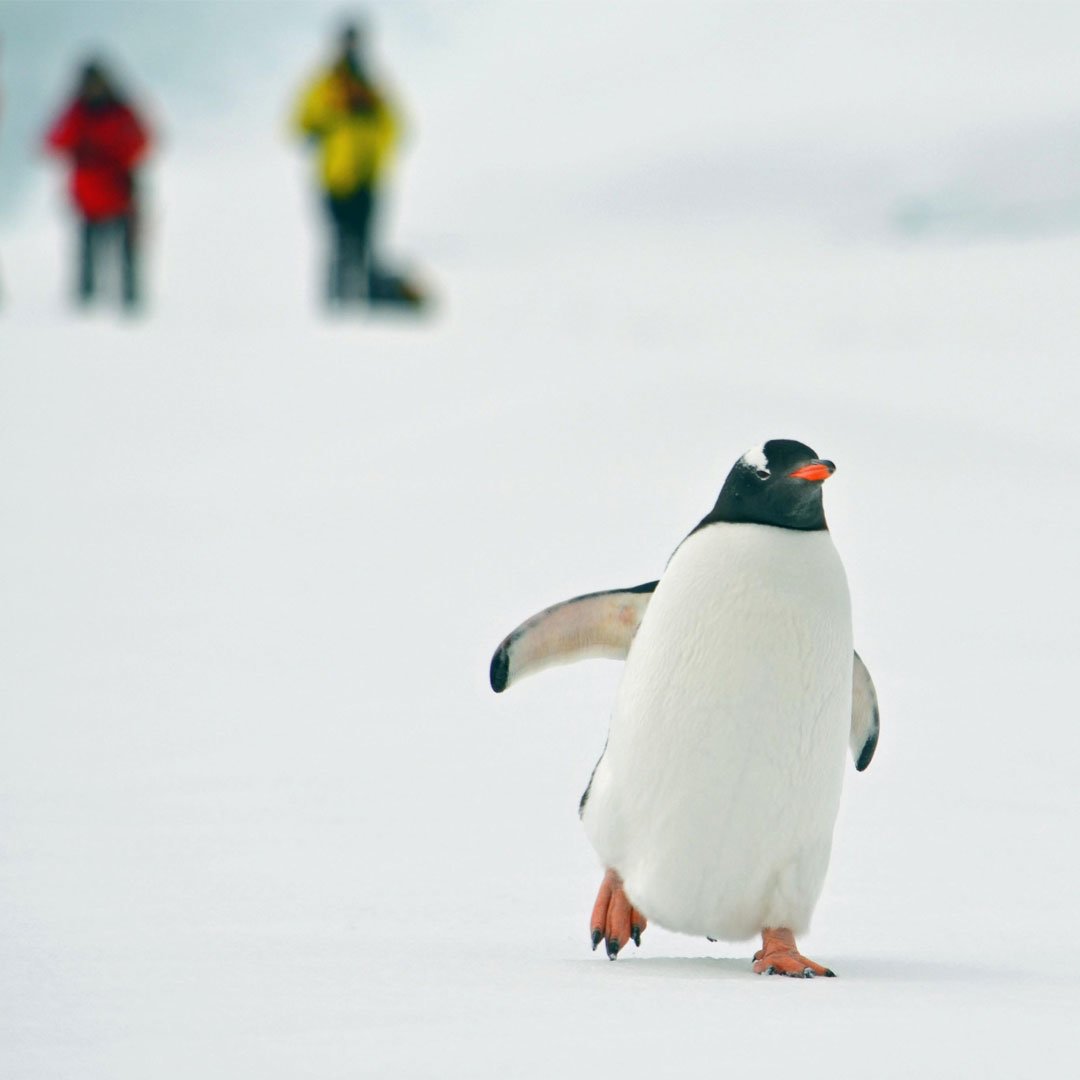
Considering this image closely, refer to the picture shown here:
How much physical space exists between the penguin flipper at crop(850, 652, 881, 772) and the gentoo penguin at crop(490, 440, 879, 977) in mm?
255

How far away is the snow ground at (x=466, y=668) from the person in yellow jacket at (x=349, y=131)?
848mm

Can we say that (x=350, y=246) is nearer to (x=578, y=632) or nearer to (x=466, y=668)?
(x=466, y=668)

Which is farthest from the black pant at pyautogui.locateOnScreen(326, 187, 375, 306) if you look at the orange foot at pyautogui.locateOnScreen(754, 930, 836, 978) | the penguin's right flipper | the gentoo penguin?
the orange foot at pyautogui.locateOnScreen(754, 930, 836, 978)

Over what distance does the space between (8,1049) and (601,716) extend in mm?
3588

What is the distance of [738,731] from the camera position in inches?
128

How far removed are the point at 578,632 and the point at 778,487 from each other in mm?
511

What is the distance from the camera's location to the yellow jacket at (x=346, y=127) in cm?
1265

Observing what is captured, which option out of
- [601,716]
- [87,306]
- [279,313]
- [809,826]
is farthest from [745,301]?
[809,826]

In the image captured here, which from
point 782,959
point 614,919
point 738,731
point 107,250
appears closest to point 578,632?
point 738,731

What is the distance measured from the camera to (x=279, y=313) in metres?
14.3

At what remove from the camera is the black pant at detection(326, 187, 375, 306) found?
12969 mm

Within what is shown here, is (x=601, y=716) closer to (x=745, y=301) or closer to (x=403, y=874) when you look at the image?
(x=403, y=874)

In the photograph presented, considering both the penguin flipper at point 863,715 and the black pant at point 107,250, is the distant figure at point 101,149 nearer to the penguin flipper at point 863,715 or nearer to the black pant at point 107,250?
the black pant at point 107,250

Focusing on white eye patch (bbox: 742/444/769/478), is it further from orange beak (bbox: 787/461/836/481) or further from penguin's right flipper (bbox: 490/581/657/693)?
penguin's right flipper (bbox: 490/581/657/693)
